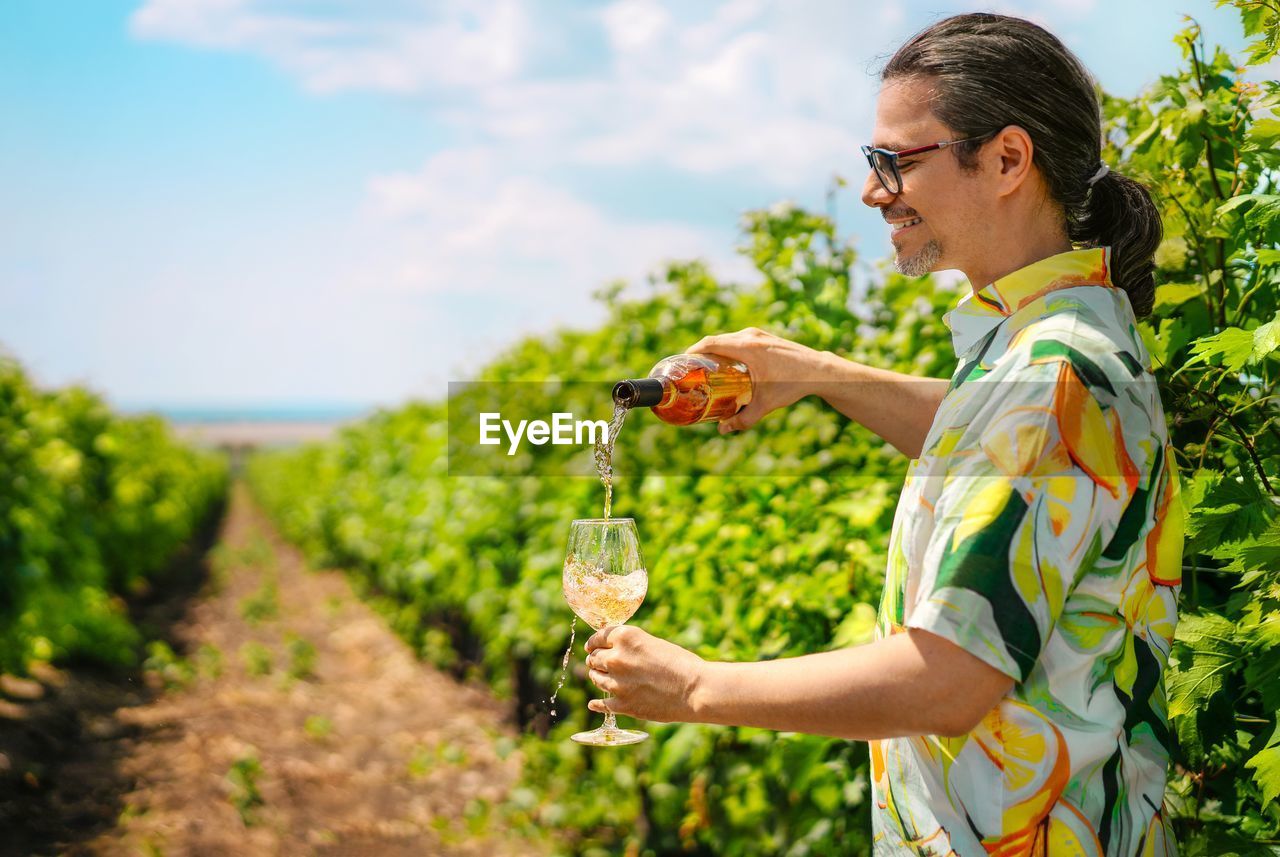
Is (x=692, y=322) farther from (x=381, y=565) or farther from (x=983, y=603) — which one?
(x=381, y=565)

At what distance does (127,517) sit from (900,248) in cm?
1211

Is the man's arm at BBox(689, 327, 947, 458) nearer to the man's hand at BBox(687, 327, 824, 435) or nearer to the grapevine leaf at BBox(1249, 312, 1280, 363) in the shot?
the man's hand at BBox(687, 327, 824, 435)

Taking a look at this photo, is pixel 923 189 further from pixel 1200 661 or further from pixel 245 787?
pixel 245 787

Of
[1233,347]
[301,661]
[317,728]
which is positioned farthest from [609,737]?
[301,661]

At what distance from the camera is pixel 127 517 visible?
39.7ft

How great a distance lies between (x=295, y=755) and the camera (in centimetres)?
639

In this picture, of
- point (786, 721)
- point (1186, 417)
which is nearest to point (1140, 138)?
point (1186, 417)

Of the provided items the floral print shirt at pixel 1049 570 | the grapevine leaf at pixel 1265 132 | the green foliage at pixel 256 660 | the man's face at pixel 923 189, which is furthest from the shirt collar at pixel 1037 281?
the green foliage at pixel 256 660

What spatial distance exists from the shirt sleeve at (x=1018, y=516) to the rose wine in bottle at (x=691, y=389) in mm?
821

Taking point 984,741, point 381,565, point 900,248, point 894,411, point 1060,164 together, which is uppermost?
point 1060,164

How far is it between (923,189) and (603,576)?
0.89m

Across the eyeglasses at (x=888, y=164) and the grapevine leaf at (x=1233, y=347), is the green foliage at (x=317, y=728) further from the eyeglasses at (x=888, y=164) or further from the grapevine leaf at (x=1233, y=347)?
the grapevine leaf at (x=1233, y=347)

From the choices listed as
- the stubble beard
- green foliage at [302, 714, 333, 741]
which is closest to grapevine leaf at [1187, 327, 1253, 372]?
the stubble beard

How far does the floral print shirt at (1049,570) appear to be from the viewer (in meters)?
1.40
